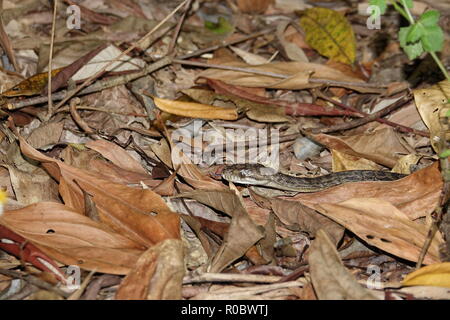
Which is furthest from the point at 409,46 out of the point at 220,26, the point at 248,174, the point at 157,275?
the point at 220,26

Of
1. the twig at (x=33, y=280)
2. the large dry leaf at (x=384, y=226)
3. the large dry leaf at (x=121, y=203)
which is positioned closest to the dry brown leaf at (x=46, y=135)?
the large dry leaf at (x=121, y=203)

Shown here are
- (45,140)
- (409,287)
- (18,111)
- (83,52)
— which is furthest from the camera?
(83,52)

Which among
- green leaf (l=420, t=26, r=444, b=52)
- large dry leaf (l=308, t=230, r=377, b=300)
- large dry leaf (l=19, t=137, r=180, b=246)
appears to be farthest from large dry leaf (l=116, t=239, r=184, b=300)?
green leaf (l=420, t=26, r=444, b=52)

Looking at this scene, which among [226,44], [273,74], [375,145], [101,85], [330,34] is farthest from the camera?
[330,34]

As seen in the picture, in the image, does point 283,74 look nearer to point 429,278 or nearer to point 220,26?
point 220,26

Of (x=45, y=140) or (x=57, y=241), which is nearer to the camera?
(x=57, y=241)

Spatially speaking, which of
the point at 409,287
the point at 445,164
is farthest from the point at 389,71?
the point at 409,287
